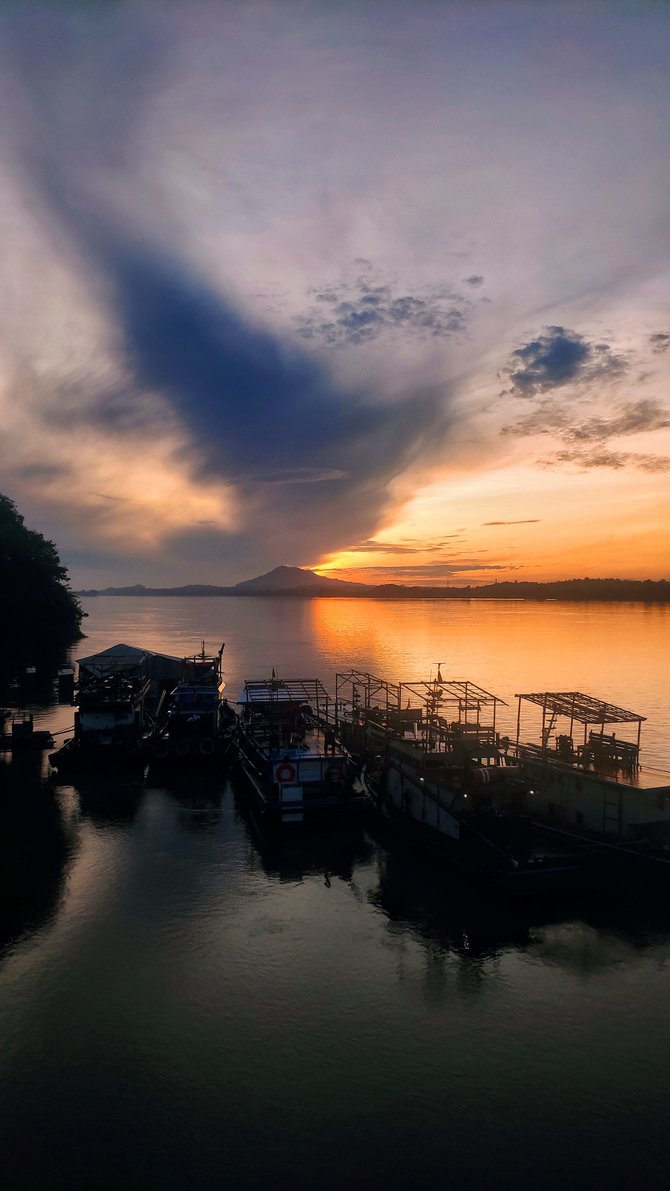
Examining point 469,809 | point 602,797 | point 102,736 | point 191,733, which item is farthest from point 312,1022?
point 102,736

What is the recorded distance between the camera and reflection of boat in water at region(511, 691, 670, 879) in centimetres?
3080

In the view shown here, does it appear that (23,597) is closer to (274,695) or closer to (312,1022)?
(274,695)

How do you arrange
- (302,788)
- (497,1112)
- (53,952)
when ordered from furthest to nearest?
(302,788)
(53,952)
(497,1112)

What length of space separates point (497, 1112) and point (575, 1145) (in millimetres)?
1944

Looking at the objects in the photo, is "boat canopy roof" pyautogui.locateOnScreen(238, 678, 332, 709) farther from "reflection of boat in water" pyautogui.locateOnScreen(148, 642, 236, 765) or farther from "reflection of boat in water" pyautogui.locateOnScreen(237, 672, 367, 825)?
"reflection of boat in water" pyautogui.locateOnScreen(237, 672, 367, 825)

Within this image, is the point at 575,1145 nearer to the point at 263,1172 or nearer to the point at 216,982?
the point at 263,1172

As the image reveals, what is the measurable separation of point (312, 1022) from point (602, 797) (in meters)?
19.4

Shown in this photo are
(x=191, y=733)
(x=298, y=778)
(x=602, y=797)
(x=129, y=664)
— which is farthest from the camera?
(x=129, y=664)

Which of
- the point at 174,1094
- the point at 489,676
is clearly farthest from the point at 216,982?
the point at 489,676

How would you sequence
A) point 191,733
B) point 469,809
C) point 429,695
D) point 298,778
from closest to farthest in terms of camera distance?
1. point 469,809
2. point 298,778
3. point 429,695
4. point 191,733

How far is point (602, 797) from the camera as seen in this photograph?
111 ft

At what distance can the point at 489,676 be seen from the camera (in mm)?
120312

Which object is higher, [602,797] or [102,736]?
[602,797]

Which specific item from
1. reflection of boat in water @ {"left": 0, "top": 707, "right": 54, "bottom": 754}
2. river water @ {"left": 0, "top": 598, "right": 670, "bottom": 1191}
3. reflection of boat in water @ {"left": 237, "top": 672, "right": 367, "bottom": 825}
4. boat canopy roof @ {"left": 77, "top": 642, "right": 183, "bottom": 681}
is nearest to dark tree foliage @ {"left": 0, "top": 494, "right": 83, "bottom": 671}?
boat canopy roof @ {"left": 77, "top": 642, "right": 183, "bottom": 681}
